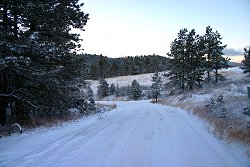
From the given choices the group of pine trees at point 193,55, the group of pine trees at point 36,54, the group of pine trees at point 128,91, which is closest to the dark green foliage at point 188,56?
the group of pine trees at point 193,55

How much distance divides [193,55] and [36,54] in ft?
121

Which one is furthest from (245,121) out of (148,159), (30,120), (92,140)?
(30,120)

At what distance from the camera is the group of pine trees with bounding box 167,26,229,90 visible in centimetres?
4734

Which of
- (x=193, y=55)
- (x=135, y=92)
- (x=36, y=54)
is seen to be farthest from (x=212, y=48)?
(x=36, y=54)

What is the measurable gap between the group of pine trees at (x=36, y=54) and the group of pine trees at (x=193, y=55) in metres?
32.6

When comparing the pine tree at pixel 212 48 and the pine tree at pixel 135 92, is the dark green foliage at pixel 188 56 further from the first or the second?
the pine tree at pixel 135 92

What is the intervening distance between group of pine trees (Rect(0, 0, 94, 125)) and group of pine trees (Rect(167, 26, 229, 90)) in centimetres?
3263

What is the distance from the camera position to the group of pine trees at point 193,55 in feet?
155

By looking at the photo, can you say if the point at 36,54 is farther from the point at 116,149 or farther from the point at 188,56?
the point at 188,56

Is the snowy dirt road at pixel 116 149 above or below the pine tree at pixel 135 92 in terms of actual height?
above

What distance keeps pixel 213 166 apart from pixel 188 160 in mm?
783

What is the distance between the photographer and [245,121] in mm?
11492

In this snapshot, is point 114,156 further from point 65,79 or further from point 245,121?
point 65,79

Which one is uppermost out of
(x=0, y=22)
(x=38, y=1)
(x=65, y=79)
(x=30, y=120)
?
(x=38, y=1)
